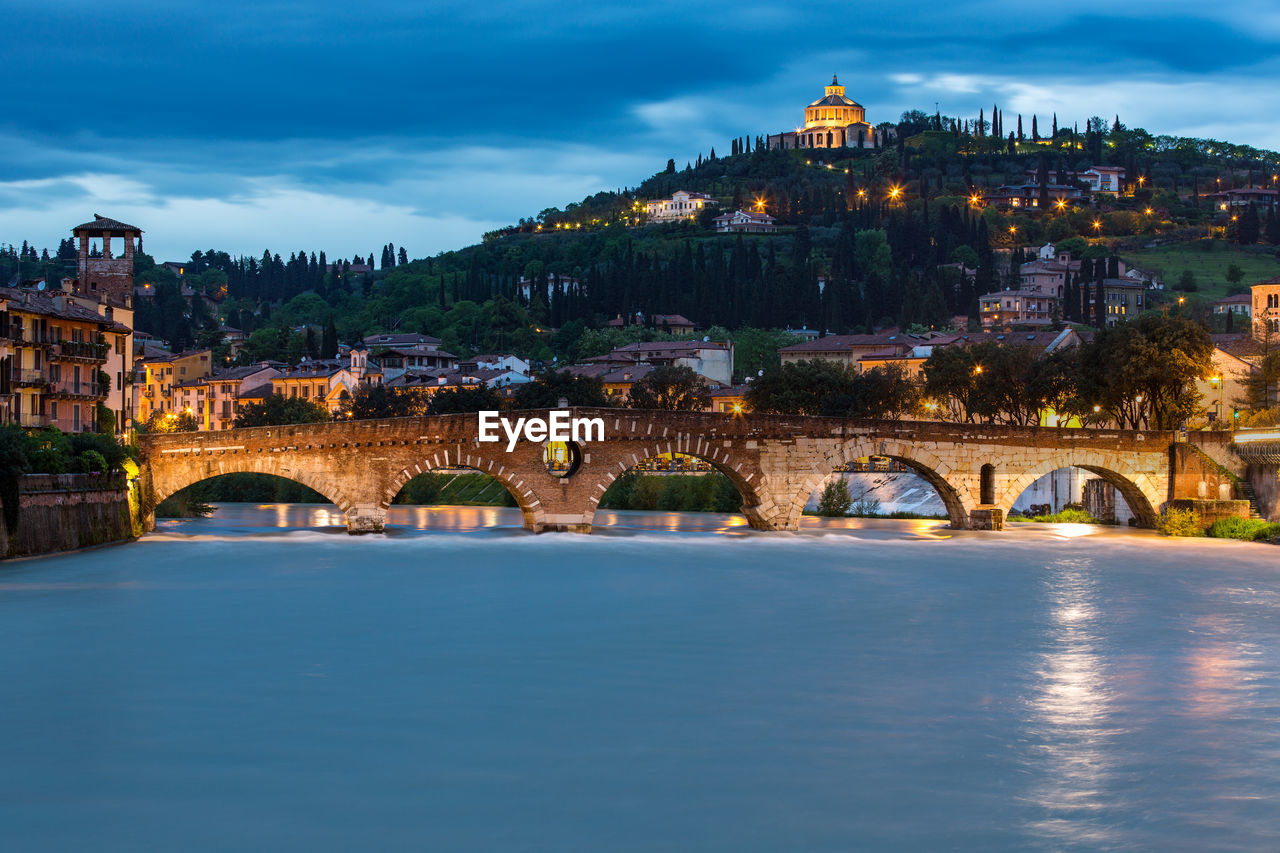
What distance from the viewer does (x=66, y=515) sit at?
1540 inches

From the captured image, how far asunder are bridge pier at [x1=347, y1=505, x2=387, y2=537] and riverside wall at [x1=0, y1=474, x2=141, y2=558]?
6600 millimetres

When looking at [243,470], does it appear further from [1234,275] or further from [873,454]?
[1234,275]

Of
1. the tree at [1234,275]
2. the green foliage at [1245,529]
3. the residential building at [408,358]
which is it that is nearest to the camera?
the green foliage at [1245,529]

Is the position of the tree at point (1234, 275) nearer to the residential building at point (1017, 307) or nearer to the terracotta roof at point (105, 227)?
the residential building at point (1017, 307)

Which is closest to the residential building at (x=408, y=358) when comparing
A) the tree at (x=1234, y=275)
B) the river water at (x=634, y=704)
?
the tree at (x=1234, y=275)

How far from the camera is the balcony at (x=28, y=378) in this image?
156 feet

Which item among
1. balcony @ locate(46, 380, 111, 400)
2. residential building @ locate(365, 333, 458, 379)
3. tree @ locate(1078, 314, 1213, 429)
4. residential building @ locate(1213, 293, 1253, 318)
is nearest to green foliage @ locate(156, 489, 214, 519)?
balcony @ locate(46, 380, 111, 400)

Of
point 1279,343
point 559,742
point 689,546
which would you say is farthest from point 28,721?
point 1279,343

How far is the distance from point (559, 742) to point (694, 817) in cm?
365

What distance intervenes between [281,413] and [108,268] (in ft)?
80.6

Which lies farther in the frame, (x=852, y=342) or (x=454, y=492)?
(x=852, y=342)

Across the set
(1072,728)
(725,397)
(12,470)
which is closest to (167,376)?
(725,397)

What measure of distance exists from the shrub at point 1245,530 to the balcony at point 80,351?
38727mm

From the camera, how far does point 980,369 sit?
6825cm
